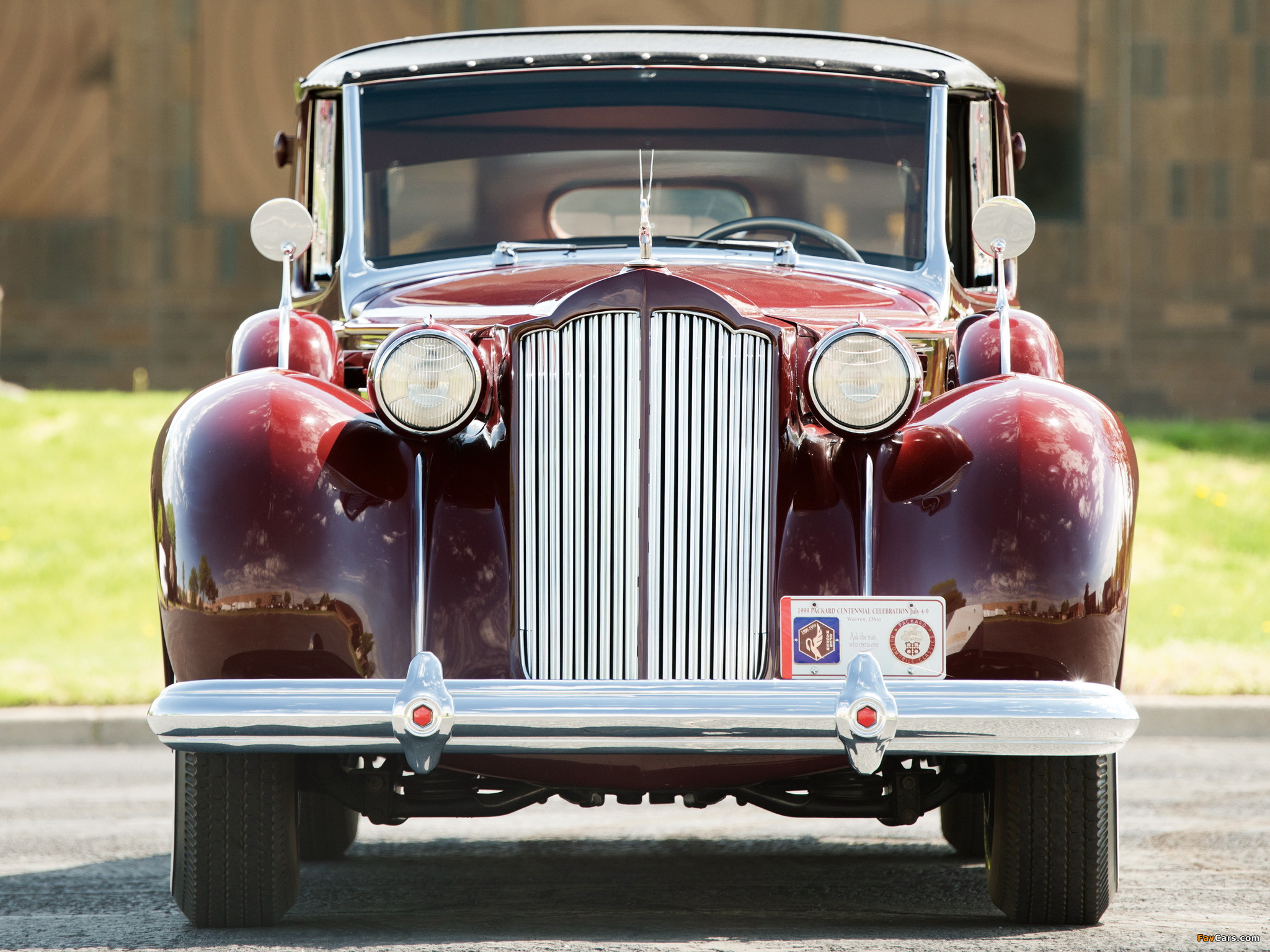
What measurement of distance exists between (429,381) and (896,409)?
0.97 metres

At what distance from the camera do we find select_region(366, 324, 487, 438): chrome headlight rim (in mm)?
3678

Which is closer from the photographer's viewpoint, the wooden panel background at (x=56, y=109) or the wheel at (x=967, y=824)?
the wheel at (x=967, y=824)

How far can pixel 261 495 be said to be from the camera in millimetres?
3646

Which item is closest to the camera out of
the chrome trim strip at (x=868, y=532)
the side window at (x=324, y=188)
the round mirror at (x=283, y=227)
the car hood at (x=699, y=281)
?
the chrome trim strip at (x=868, y=532)

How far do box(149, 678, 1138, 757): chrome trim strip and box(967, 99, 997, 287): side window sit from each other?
2.05 metres

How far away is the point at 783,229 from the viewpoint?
200 inches

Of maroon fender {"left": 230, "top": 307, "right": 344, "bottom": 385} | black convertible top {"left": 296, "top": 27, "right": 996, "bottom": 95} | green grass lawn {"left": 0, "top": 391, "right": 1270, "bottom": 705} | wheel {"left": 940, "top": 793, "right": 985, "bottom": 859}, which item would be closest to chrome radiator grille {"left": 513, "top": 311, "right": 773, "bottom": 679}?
maroon fender {"left": 230, "top": 307, "right": 344, "bottom": 385}

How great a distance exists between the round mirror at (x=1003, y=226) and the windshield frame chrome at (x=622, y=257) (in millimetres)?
347

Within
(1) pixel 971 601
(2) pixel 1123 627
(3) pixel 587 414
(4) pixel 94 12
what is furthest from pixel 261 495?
(4) pixel 94 12

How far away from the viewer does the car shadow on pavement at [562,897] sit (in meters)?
3.91

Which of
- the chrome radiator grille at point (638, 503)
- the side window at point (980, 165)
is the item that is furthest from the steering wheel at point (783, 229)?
the chrome radiator grille at point (638, 503)

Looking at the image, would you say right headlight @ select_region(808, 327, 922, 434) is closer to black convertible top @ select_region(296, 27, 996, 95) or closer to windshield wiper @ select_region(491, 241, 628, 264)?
windshield wiper @ select_region(491, 241, 628, 264)

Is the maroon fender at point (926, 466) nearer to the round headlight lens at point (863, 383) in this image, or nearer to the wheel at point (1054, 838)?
the round headlight lens at point (863, 383)

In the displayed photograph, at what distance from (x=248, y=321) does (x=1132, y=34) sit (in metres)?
13.9
